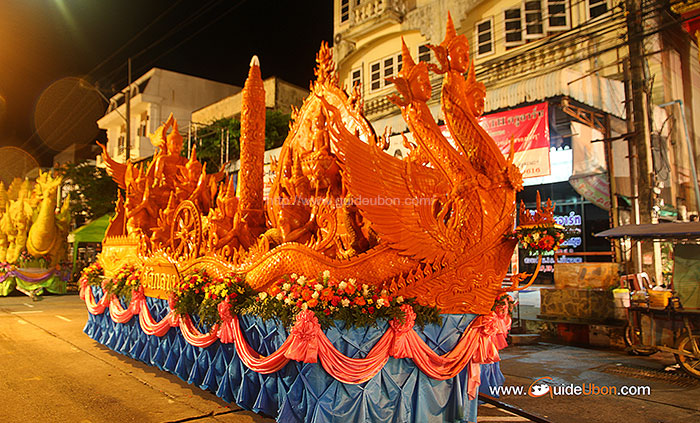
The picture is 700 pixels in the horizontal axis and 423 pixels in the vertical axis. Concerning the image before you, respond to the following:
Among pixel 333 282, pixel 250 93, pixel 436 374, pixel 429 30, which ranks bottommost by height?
pixel 436 374

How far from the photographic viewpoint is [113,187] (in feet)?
61.2

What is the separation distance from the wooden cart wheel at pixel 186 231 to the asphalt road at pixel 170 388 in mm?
1619

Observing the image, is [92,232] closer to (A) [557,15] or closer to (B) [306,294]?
(B) [306,294]

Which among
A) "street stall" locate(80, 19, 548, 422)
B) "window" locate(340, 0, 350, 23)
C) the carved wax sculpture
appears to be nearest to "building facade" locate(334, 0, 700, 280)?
"window" locate(340, 0, 350, 23)

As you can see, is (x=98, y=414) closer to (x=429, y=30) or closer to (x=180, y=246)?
(x=180, y=246)

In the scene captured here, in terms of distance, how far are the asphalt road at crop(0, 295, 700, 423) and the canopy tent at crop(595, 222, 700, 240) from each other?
182 centimetres

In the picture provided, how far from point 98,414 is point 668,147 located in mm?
12562

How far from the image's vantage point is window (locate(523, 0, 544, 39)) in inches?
456

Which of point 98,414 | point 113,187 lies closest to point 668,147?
point 98,414

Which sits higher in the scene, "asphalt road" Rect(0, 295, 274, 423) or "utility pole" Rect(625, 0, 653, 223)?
"utility pole" Rect(625, 0, 653, 223)

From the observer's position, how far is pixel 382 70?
1512 centimetres

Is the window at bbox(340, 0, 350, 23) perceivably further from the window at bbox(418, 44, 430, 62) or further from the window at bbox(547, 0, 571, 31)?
the window at bbox(547, 0, 571, 31)

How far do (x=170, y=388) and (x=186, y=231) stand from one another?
2.13m

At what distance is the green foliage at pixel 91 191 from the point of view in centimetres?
1784
